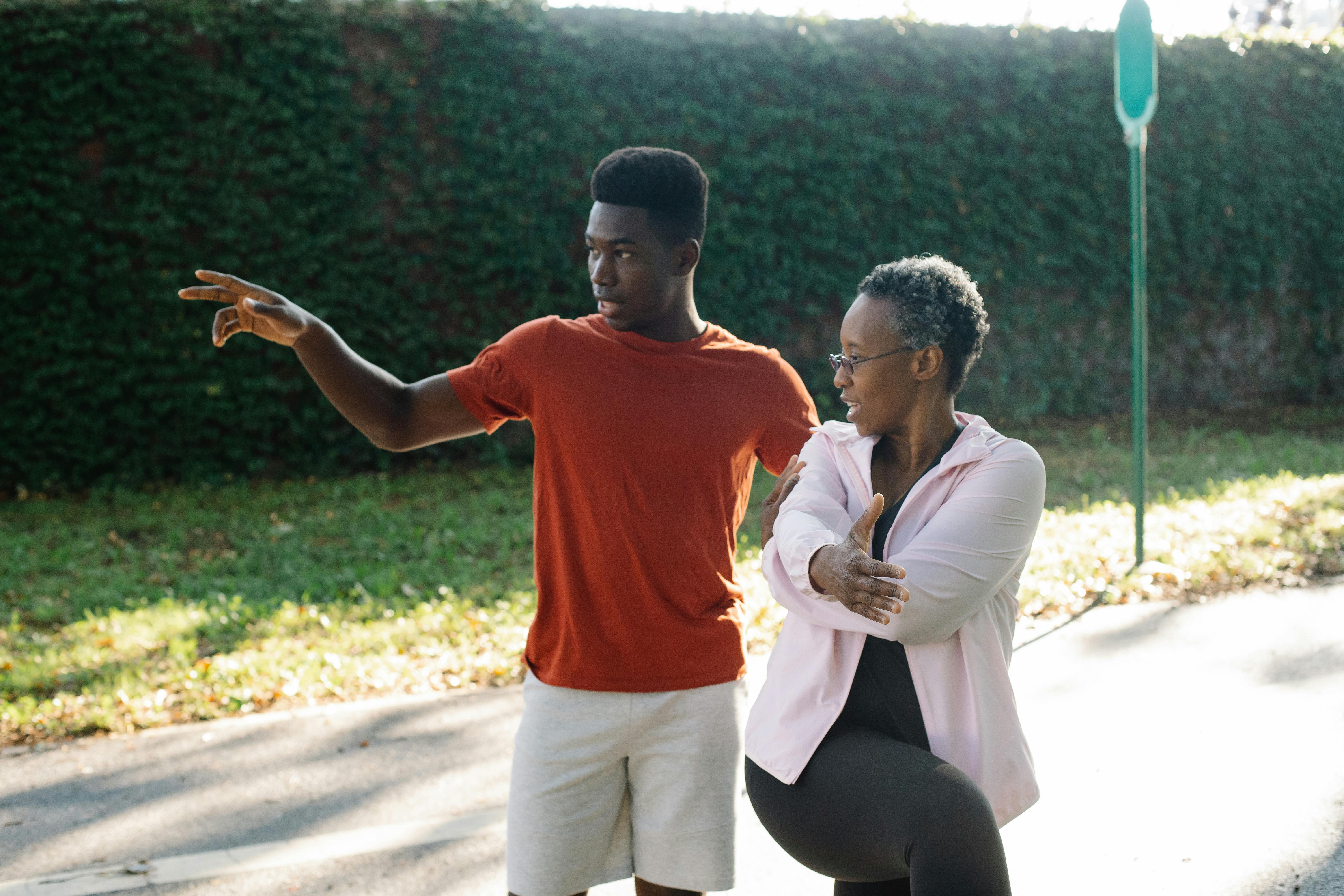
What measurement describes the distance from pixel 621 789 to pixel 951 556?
3.13 ft

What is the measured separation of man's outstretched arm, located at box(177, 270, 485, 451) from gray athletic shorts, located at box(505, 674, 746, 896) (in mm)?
647

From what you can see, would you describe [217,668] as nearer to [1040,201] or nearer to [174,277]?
[174,277]

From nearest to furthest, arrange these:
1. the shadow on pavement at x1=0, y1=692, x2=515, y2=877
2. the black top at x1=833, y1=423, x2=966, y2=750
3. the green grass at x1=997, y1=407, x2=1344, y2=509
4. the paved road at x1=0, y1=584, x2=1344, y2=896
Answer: the black top at x1=833, y1=423, x2=966, y2=750 < the paved road at x1=0, y1=584, x2=1344, y2=896 < the shadow on pavement at x1=0, y1=692, x2=515, y2=877 < the green grass at x1=997, y1=407, x2=1344, y2=509

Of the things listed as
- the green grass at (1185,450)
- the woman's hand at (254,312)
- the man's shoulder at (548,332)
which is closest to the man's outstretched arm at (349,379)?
the woman's hand at (254,312)

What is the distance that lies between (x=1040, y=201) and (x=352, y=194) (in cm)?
712

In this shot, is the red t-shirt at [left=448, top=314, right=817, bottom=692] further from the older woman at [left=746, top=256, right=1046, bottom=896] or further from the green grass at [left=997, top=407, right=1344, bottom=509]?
the green grass at [left=997, top=407, right=1344, bottom=509]

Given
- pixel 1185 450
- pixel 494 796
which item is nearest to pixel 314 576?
pixel 494 796

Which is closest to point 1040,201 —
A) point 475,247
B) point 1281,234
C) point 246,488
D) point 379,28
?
point 1281,234

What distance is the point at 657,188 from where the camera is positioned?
8.04 feet

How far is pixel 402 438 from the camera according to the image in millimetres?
2504

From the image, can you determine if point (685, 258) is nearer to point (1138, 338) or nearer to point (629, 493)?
point (629, 493)

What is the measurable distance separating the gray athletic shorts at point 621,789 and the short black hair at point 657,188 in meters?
1.05

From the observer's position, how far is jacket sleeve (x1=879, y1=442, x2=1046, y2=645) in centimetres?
190

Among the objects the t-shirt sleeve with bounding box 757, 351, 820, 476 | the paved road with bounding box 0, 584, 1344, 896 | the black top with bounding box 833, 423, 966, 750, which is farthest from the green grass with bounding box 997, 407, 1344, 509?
the black top with bounding box 833, 423, 966, 750
